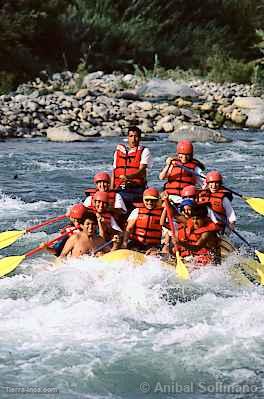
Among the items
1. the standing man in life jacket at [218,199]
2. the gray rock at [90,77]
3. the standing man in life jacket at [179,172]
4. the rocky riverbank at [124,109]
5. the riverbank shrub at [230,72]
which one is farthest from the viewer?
the riverbank shrub at [230,72]

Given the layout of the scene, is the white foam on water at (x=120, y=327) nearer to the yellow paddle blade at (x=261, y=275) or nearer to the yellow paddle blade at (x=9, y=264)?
the yellow paddle blade at (x=9, y=264)

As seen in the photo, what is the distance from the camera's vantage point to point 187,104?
59.2 ft

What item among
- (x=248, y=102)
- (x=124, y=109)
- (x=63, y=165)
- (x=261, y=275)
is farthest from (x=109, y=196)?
(x=248, y=102)

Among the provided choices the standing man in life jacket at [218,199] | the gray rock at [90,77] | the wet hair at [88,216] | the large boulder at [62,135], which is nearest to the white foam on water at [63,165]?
the large boulder at [62,135]

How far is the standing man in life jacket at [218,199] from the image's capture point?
23.6 feet

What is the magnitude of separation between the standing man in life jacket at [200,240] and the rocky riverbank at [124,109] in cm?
841

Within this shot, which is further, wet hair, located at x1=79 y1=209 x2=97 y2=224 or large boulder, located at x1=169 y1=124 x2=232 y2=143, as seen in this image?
large boulder, located at x1=169 y1=124 x2=232 y2=143

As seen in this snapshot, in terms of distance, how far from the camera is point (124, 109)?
55.8ft

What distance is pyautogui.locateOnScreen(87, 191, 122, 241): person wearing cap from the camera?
22.1ft

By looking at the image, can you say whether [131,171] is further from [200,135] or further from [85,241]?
[200,135]

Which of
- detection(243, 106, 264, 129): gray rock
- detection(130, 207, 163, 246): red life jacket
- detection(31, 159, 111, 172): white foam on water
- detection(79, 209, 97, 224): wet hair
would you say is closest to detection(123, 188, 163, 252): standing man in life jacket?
detection(130, 207, 163, 246): red life jacket

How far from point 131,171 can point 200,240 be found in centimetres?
155

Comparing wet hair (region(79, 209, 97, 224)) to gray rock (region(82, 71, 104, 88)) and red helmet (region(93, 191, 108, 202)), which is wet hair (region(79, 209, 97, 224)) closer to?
red helmet (region(93, 191, 108, 202))

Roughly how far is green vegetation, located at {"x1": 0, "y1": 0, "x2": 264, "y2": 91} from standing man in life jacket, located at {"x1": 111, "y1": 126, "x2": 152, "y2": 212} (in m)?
12.2
